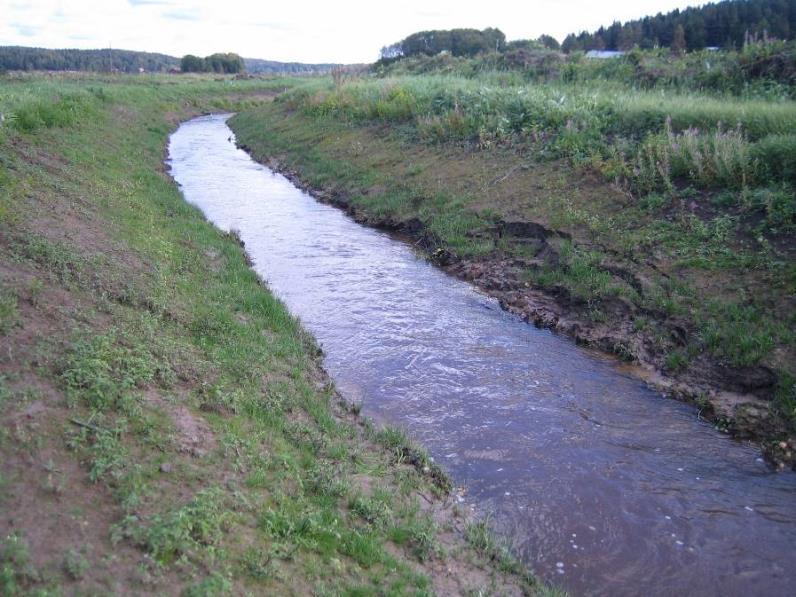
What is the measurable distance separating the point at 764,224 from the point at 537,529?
705 cm

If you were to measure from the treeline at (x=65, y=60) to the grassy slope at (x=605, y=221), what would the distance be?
8578 cm

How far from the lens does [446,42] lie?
62969 mm

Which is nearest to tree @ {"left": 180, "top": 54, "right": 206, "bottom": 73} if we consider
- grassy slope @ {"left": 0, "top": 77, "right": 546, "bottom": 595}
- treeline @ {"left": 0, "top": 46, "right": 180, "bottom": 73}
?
treeline @ {"left": 0, "top": 46, "right": 180, "bottom": 73}

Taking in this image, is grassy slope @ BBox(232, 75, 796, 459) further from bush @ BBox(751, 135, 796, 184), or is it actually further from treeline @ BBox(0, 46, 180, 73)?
treeline @ BBox(0, 46, 180, 73)

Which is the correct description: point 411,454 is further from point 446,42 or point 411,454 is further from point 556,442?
point 446,42

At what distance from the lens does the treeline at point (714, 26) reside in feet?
98.7

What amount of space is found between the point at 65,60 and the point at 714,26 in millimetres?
116460

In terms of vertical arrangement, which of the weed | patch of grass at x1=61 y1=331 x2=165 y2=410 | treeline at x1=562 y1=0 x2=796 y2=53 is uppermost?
treeline at x1=562 y1=0 x2=796 y2=53

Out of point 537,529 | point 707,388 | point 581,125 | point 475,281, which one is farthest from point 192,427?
point 581,125

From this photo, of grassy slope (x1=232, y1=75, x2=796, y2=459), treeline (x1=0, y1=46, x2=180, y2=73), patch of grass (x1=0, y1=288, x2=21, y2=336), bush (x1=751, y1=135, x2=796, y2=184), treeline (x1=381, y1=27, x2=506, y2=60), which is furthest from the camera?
treeline (x1=0, y1=46, x2=180, y2=73)

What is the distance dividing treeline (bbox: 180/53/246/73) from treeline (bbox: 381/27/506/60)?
172 ft

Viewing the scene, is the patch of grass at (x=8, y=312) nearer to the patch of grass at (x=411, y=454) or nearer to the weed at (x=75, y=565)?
the weed at (x=75, y=565)

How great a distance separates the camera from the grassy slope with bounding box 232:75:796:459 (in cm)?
860

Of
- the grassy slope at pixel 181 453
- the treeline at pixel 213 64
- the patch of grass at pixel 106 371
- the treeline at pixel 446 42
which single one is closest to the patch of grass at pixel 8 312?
the grassy slope at pixel 181 453
